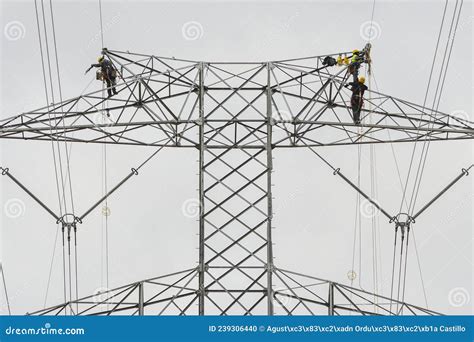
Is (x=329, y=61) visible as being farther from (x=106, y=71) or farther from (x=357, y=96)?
(x=106, y=71)

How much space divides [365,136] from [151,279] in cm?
638

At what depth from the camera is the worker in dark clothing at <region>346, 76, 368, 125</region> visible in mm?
35156

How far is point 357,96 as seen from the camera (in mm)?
35250

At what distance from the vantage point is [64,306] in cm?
3334

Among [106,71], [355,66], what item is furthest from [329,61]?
[106,71]

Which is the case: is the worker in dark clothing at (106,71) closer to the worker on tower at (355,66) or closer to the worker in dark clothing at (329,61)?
the worker in dark clothing at (329,61)

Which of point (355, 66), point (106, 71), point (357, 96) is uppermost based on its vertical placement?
point (106, 71)

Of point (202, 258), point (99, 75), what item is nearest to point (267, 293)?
point (202, 258)

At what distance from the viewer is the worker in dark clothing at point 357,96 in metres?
35.2

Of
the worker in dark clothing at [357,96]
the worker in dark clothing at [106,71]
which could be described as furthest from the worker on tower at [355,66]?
the worker in dark clothing at [106,71]

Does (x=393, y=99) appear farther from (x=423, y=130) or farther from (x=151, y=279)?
(x=151, y=279)

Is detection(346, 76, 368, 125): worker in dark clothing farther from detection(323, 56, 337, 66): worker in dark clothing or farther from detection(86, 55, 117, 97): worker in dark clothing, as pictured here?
detection(86, 55, 117, 97): worker in dark clothing

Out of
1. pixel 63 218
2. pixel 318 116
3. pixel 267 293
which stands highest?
pixel 318 116

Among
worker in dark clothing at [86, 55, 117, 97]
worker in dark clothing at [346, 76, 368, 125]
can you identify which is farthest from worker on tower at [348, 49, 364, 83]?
worker in dark clothing at [86, 55, 117, 97]
